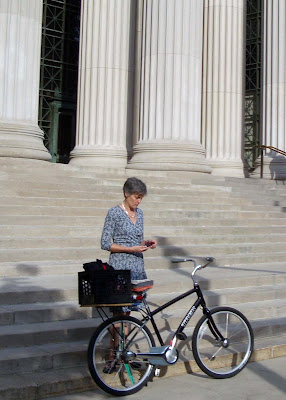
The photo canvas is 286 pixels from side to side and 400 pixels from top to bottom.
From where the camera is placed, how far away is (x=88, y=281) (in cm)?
530

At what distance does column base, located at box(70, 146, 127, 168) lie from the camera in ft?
53.3

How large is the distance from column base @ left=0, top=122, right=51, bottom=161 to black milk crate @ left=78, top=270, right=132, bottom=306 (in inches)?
343

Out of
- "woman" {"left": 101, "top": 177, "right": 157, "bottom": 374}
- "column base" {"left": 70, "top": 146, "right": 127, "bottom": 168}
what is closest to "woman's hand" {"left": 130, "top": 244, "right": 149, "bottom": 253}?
"woman" {"left": 101, "top": 177, "right": 157, "bottom": 374}

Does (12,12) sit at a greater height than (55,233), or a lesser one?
greater

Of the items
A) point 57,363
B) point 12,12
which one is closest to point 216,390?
point 57,363

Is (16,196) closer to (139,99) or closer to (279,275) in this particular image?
(279,275)

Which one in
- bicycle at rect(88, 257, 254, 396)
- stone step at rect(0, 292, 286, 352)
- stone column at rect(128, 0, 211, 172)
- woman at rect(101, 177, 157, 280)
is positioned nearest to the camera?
A: bicycle at rect(88, 257, 254, 396)

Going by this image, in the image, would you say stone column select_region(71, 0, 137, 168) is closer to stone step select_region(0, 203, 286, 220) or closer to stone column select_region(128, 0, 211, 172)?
stone column select_region(128, 0, 211, 172)

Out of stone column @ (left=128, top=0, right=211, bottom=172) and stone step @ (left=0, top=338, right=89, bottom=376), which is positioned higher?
stone column @ (left=128, top=0, right=211, bottom=172)

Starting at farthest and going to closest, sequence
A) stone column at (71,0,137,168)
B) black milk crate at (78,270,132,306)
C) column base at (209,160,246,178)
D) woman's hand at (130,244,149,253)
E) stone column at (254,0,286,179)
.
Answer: stone column at (254,0,286,179)
column base at (209,160,246,178)
stone column at (71,0,137,168)
woman's hand at (130,244,149,253)
black milk crate at (78,270,132,306)

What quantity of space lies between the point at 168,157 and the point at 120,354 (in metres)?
10.1

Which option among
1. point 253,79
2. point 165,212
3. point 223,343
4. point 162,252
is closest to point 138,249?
point 223,343

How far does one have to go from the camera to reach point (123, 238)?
5.82m

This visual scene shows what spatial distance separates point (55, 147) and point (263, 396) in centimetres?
1863
